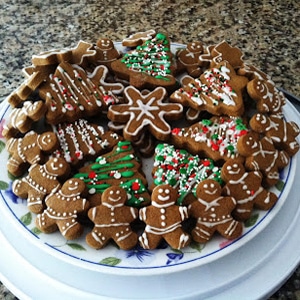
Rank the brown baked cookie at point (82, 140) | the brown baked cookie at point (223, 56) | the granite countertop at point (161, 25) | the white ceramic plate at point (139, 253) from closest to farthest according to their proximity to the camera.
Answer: the white ceramic plate at point (139, 253), the brown baked cookie at point (82, 140), the brown baked cookie at point (223, 56), the granite countertop at point (161, 25)

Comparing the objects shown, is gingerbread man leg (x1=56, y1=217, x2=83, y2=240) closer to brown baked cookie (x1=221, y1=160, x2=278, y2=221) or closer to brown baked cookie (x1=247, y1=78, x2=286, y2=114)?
brown baked cookie (x1=221, y1=160, x2=278, y2=221)

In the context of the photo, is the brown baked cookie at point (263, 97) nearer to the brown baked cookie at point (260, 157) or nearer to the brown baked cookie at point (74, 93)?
the brown baked cookie at point (260, 157)

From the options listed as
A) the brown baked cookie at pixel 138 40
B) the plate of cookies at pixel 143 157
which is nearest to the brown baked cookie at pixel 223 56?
the plate of cookies at pixel 143 157

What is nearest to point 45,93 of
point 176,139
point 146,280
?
point 176,139

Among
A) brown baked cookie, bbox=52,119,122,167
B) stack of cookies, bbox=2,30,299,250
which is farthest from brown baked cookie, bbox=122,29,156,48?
brown baked cookie, bbox=52,119,122,167

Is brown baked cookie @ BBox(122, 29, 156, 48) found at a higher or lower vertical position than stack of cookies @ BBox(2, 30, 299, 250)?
higher
